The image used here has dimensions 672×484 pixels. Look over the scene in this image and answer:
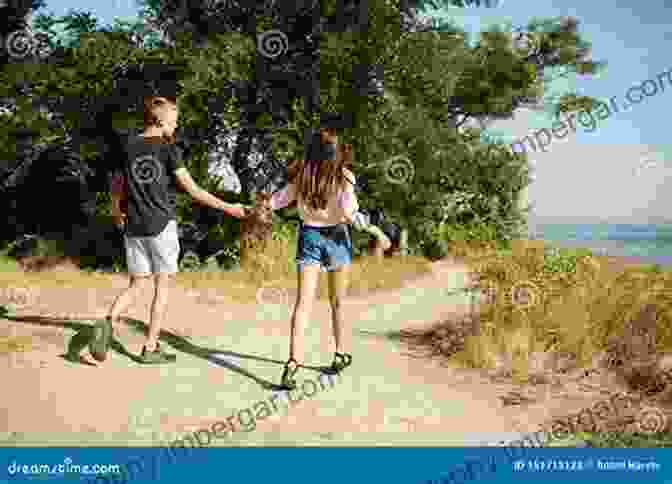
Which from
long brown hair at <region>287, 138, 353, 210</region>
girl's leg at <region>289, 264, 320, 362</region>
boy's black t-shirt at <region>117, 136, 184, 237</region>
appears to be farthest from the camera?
boy's black t-shirt at <region>117, 136, 184, 237</region>

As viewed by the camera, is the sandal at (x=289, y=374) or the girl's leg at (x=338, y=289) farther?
the girl's leg at (x=338, y=289)

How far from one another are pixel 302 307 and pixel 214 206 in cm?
106

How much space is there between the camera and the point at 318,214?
476 cm

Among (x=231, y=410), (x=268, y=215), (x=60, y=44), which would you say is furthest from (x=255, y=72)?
(x=231, y=410)

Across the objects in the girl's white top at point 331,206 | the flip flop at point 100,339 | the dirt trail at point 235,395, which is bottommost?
the dirt trail at point 235,395

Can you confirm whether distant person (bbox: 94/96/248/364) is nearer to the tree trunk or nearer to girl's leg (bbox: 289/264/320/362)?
girl's leg (bbox: 289/264/320/362)

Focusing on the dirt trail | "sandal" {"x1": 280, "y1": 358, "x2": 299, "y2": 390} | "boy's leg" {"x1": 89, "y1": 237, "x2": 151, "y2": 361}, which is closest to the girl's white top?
"sandal" {"x1": 280, "y1": 358, "x2": 299, "y2": 390}

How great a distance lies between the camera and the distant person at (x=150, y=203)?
487cm

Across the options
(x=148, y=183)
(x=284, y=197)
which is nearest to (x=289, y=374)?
(x=284, y=197)

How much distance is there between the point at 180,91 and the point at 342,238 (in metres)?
6.78

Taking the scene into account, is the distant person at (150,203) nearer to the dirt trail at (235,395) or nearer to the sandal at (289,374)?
the dirt trail at (235,395)

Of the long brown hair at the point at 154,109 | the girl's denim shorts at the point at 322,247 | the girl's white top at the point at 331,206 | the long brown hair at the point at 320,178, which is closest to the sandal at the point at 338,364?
the girl's denim shorts at the point at 322,247

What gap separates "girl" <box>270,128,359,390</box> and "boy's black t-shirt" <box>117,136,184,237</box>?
2.93 feet

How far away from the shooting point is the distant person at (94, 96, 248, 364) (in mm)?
4871
